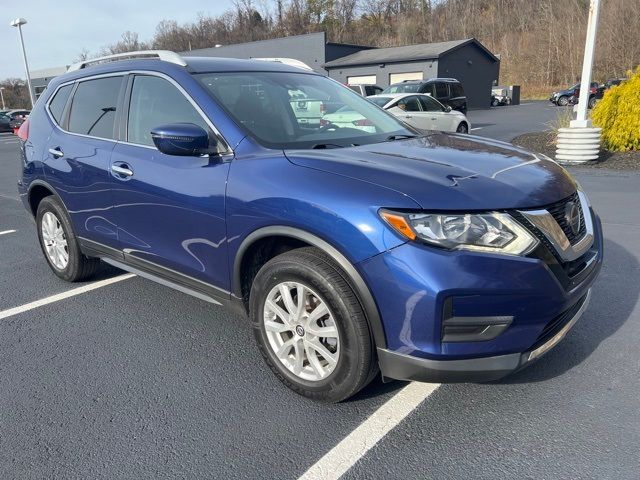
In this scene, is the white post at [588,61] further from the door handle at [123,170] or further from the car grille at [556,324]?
the door handle at [123,170]

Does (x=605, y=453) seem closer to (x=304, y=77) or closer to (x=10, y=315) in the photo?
(x=304, y=77)

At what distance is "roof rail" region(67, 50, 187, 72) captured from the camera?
3.42m

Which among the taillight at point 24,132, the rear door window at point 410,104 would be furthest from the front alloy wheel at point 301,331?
the rear door window at point 410,104

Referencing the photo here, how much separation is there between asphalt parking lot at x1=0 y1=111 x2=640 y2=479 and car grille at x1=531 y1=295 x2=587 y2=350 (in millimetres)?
423

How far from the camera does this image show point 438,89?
63.1ft

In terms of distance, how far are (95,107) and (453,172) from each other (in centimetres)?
286

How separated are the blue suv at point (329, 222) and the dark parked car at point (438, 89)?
14384mm

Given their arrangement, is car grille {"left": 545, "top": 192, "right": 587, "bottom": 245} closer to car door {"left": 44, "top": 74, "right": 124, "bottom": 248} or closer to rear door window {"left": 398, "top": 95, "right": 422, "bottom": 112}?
car door {"left": 44, "top": 74, "right": 124, "bottom": 248}

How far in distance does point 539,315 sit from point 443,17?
8317 centimetres

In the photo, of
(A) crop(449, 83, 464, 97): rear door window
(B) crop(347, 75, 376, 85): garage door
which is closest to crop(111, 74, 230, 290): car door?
(A) crop(449, 83, 464, 97): rear door window

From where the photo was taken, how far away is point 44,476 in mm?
2262

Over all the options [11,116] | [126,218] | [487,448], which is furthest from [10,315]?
[11,116]

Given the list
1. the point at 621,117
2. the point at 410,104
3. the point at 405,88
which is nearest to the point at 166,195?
the point at 621,117

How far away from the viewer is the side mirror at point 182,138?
2.81 metres
